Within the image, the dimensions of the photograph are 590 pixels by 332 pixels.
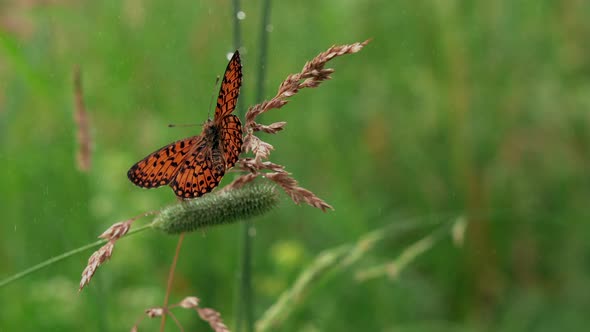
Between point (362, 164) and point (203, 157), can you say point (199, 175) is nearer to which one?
point (203, 157)

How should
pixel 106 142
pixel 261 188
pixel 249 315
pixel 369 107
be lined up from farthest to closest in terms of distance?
1. pixel 106 142
2. pixel 369 107
3. pixel 249 315
4. pixel 261 188

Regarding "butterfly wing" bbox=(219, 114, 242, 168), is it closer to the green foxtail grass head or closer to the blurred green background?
the green foxtail grass head

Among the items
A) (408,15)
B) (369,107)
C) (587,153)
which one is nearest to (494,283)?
(587,153)

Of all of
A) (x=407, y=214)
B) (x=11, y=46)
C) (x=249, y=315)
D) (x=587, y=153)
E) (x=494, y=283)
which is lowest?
(x=494, y=283)

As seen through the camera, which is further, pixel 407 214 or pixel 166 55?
pixel 166 55

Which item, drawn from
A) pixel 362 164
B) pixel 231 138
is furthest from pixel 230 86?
pixel 362 164

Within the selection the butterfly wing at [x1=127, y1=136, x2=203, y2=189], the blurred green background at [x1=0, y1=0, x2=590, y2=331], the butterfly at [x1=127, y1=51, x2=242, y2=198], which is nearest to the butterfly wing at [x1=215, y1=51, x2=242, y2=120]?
the butterfly at [x1=127, y1=51, x2=242, y2=198]

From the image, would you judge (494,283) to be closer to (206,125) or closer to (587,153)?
(587,153)
